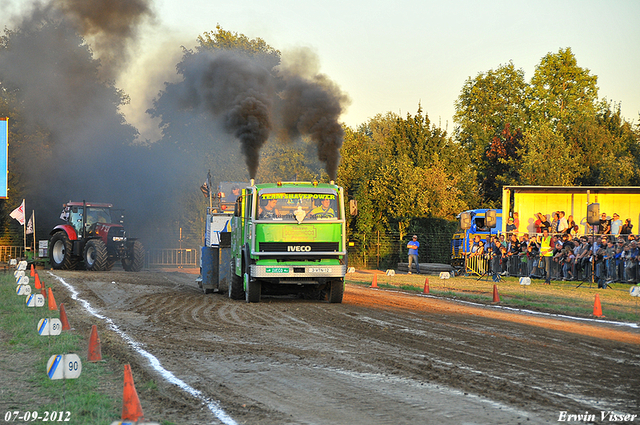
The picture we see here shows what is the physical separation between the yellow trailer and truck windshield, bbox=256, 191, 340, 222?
1282 cm

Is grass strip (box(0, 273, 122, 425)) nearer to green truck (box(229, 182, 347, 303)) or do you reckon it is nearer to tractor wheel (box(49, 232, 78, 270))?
green truck (box(229, 182, 347, 303))

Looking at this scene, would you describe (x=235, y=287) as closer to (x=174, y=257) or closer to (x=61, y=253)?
(x=61, y=253)

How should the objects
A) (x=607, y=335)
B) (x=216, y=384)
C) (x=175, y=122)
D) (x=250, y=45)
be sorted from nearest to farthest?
1. (x=216, y=384)
2. (x=607, y=335)
3. (x=175, y=122)
4. (x=250, y=45)

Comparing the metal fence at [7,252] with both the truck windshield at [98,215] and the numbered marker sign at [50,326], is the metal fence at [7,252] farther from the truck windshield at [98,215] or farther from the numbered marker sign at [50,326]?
the numbered marker sign at [50,326]

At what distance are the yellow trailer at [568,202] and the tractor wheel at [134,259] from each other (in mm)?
16747

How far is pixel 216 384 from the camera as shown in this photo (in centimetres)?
805

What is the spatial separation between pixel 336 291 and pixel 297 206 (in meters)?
2.39

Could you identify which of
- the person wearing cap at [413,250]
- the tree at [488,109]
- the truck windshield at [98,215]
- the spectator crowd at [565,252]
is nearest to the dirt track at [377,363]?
the spectator crowd at [565,252]

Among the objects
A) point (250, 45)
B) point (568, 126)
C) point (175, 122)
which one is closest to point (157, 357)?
point (175, 122)

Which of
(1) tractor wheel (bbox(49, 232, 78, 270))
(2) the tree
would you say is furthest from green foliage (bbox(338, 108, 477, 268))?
(1) tractor wheel (bbox(49, 232, 78, 270))

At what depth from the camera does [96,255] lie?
99.2ft

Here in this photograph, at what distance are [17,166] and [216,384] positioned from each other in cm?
4255

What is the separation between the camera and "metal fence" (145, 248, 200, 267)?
147 feet

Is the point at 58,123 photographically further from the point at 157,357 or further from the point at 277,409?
the point at 277,409
